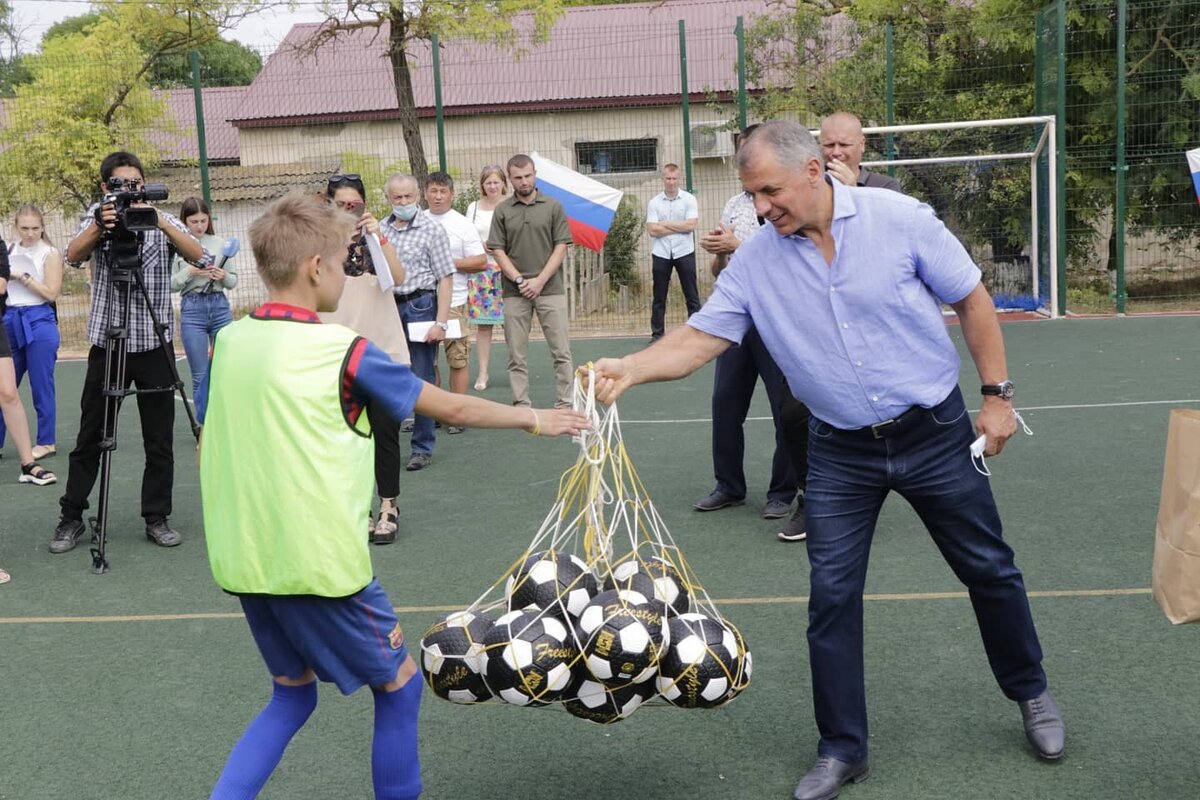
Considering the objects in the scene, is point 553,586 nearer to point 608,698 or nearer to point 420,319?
point 608,698

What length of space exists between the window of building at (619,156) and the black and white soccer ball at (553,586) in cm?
1576

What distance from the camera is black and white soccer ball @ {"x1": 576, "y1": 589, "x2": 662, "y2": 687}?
10.2 ft

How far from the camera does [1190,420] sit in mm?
3145

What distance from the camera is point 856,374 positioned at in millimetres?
3475

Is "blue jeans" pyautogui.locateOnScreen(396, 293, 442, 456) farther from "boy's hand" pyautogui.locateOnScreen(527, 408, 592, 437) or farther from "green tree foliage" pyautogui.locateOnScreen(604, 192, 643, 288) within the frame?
"green tree foliage" pyautogui.locateOnScreen(604, 192, 643, 288)

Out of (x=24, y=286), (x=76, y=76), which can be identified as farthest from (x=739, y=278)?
(x=76, y=76)

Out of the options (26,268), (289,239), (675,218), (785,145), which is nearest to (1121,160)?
(675,218)

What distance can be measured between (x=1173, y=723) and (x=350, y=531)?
2.64 metres

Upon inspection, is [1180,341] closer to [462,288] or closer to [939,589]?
[462,288]

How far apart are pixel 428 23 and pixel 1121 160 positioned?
9.75 metres

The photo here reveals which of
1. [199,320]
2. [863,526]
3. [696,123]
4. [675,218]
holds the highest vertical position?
[696,123]

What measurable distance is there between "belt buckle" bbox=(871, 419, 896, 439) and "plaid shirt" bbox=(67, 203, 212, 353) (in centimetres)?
394

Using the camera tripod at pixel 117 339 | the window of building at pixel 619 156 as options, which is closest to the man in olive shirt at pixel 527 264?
the camera tripod at pixel 117 339

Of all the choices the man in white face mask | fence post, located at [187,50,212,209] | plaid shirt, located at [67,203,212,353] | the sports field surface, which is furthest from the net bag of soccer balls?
fence post, located at [187,50,212,209]
